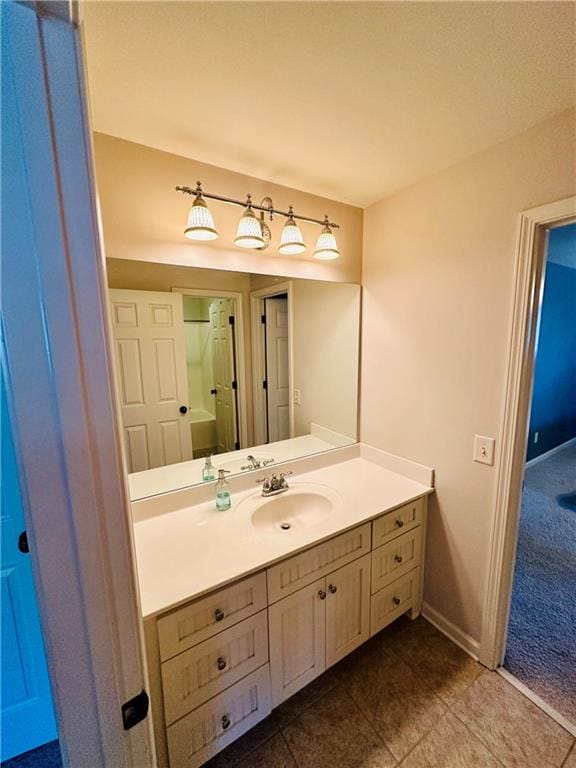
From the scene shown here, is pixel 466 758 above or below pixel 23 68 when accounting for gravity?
below

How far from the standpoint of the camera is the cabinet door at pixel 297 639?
1.20 m

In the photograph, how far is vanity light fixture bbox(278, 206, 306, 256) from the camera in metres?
1.51

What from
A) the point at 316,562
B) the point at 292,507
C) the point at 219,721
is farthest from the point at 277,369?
the point at 219,721

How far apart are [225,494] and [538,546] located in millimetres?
2390

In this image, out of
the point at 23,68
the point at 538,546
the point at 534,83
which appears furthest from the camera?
the point at 538,546

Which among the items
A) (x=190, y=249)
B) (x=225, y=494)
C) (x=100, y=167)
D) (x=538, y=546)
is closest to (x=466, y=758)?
(x=225, y=494)

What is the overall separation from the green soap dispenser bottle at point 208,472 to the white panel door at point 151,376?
101 mm

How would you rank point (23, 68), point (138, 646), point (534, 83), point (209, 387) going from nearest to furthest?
point (23, 68) < point (138, 646) < point (534, 83) < point (209, 387)

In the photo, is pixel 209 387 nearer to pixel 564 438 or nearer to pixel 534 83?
pixel 534 83

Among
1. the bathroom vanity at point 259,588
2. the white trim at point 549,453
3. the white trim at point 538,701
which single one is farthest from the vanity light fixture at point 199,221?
the white trim at point 549,453

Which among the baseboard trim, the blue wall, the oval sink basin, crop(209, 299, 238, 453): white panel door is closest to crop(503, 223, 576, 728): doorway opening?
the blue wall

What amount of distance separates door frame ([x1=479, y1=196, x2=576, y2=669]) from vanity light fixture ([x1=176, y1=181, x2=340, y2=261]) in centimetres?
83

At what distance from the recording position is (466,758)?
118cm

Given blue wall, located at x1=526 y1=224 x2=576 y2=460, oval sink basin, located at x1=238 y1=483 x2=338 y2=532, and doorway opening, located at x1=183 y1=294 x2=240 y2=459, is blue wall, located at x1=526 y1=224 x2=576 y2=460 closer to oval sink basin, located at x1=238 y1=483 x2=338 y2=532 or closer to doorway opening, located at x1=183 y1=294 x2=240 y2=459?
oval sink basin, located at x1=238 y1=483 x2=338 y2=532
